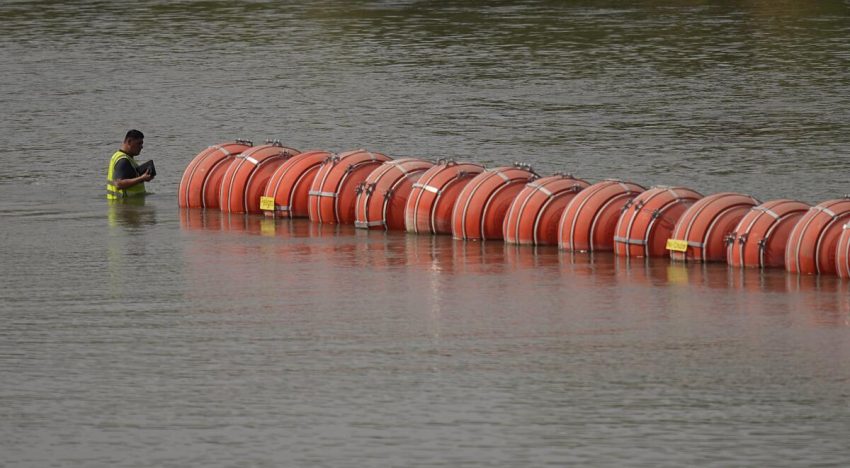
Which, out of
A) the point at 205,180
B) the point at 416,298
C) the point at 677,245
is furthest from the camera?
the point at 205,180

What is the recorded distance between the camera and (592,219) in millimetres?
23234

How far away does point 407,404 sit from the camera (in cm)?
1513

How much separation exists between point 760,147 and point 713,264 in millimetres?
11188

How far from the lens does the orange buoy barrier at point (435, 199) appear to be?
982 inches

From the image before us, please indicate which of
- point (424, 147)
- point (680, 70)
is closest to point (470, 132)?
point (424, 147)

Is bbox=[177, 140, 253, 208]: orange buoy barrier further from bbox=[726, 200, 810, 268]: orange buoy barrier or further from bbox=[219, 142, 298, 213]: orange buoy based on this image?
bbox=[726, 200, 810, 268]: orange buoy barrier

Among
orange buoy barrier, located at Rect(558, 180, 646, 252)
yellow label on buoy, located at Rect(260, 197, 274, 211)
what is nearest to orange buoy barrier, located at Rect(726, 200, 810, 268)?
orange buoy barrier, located at Rect(558, 180, 646, 252)

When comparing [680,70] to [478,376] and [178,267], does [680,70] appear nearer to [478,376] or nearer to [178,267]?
[178,267]

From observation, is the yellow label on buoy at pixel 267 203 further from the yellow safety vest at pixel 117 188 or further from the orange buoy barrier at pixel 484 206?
the orange buoy barrier at pixel 484 206

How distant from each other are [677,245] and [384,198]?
16.5 ft

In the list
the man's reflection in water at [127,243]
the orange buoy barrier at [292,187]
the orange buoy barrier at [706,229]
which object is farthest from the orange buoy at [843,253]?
the orange buoy barrier at [292,187]

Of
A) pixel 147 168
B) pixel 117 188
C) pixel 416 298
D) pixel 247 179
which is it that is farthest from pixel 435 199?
pixel 117 188

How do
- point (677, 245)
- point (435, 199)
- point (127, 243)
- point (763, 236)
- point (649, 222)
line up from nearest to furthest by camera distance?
point (763, 236) < point (677, 245) < point (649, 222) < point (127, 243) < point (435, 199)

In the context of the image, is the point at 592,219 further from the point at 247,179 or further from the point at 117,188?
the point at 117,188
